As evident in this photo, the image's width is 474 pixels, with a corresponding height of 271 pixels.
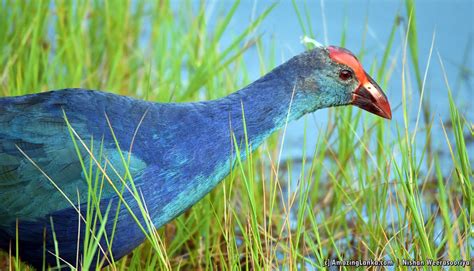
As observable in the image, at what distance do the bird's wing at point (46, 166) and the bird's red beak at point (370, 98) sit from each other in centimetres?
83

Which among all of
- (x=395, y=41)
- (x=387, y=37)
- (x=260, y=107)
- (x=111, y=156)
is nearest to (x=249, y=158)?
(x=260, y=107)

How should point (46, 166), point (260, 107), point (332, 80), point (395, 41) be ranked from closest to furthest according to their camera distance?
point (46, 166) → point (260, 107) → point (332, 80) → point (395, 41)

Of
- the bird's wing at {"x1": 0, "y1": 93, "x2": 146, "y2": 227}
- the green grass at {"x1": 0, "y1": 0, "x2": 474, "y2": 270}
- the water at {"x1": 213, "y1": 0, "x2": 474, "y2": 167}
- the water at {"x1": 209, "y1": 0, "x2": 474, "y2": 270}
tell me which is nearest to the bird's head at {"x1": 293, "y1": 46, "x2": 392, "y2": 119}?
the green grass at {"x1": 0, "y1": 0, "x2": 474, "y2": 270}

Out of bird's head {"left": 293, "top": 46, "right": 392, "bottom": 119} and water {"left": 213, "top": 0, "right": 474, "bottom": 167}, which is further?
water {"left": 213, "top": 0, "right": 474, "bottom": 167}

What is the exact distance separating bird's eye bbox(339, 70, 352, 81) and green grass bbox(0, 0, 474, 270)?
7.9 inches

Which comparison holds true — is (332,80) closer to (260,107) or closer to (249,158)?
(260,107)

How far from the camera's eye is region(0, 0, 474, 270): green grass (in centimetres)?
333

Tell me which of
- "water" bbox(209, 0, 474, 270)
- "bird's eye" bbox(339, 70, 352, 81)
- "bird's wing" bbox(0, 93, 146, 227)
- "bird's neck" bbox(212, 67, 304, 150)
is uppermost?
"water" bbox(209, 0, 474, 270)

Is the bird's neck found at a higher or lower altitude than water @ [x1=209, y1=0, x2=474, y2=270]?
lower

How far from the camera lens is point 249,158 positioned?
10.3ft

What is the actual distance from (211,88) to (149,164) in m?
1.28

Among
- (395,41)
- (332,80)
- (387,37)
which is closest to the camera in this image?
(332,80)

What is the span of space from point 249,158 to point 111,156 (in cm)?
45

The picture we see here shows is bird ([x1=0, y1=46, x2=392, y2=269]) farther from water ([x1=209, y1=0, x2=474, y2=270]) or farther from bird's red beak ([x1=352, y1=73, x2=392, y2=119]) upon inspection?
water ([x1=209, y1=0, x2=474, y2=270])
